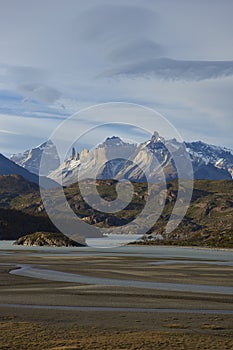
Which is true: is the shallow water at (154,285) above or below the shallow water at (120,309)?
below

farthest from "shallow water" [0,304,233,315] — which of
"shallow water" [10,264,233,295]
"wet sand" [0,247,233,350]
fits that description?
"shallow water" [10,264,233,295]

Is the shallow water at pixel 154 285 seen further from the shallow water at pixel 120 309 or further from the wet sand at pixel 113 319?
the shallow water at pixel 120 309

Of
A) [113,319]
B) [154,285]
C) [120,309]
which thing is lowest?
[154,285]

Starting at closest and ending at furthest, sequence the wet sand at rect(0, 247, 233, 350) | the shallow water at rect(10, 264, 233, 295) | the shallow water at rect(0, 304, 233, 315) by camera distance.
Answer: the wet sand at rect(0, 247, 233, 350) → the shallow water at rect(0, 304, 233, 315) → the shallow water at rect(10, 264, 233, 295)

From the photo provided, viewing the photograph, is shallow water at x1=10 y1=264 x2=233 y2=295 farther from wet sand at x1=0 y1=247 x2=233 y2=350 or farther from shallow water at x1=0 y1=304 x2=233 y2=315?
shallow water at x1=0 y1=304 x2=233 y2=315

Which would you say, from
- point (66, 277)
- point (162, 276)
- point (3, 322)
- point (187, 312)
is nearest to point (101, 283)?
point (66, 277)

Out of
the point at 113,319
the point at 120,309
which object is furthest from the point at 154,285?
the point at 113,319

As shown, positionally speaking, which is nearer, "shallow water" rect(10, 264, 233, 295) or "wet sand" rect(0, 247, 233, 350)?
"wet sand" rect(0, 247, 233, 350)

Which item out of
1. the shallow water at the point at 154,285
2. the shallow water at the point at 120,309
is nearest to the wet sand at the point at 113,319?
the shallow water at the point at 120,309

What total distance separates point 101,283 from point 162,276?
1569cm

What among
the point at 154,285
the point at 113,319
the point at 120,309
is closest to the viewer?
the point at 113,319

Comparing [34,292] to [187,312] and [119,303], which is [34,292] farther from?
[187,312]

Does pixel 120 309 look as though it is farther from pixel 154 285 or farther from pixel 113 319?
pixel 154 285

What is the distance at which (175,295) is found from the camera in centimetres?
5069
